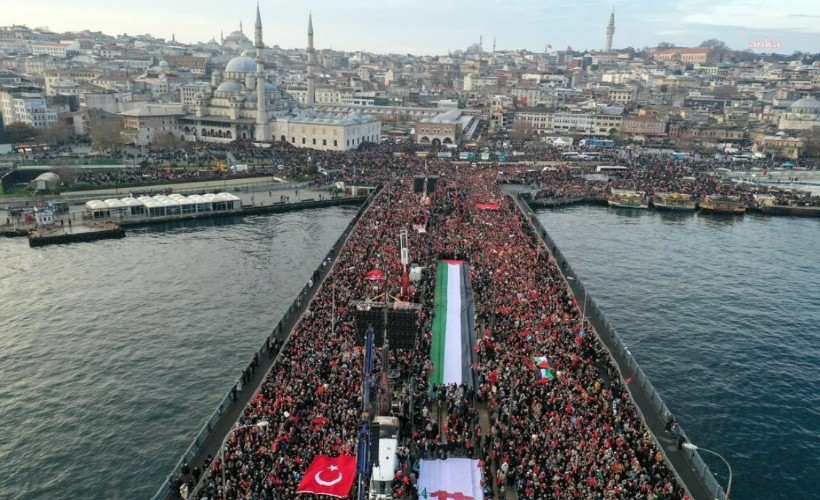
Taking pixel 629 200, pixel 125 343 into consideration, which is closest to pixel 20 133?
pixel 125 343

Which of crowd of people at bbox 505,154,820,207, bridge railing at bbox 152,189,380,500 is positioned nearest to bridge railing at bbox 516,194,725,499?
bridge railing at bbox 152,189,380,500

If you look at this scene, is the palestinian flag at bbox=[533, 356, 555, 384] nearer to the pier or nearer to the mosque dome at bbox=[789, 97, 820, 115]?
the pier

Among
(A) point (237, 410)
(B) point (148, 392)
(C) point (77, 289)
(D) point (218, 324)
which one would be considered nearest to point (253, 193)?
(C) point (77, 289)

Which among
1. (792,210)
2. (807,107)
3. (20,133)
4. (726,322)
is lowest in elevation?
(726,322)

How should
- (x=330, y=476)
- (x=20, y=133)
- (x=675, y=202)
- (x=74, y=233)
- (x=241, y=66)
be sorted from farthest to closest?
1. (x=241, y=66)
2. (x=20, y=133)
3. (x=675, y=202)
4. (x=74, y=233)
5. (x=330, y=476)

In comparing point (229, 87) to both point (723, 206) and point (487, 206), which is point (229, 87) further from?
point (723, 206)

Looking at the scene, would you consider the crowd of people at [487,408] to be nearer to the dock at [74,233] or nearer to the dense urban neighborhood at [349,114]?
the dock at [74,233]
